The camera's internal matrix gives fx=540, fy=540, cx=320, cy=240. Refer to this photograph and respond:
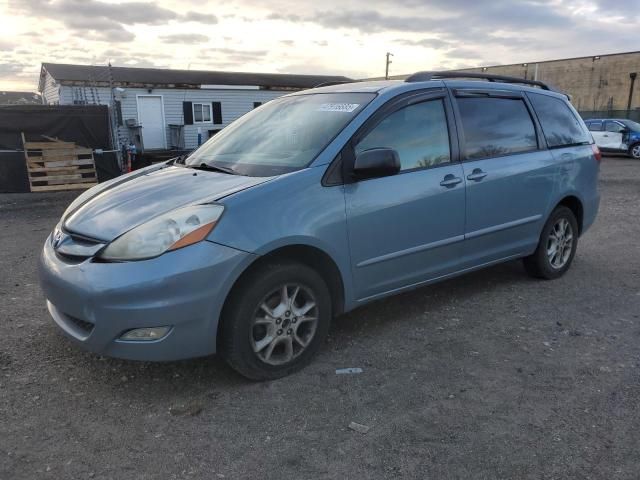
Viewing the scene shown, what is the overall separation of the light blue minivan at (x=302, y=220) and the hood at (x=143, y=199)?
1 centimetres

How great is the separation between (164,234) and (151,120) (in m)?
23.1

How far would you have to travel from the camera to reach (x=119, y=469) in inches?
97.7

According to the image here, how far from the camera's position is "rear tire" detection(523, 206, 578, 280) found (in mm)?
5055

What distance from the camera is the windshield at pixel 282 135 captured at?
3559 millimetres

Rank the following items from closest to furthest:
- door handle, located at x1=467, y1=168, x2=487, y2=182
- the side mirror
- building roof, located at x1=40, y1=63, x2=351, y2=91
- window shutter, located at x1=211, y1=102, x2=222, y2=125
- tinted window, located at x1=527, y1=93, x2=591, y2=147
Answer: the side mirror < door handle, located at x1=467, y1=168, x2=487, y2=182 < tinted window, located at x1=527, y1=93, x2=591, y2=147 < building roof, located at x1=40, y1=63, x2=351, y2=91 < window shutter, located at x1=211, y1=102, x2=222, y2=125

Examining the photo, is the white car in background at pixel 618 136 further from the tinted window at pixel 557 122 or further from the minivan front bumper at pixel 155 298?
the minivan front bumper at pixel 155 298

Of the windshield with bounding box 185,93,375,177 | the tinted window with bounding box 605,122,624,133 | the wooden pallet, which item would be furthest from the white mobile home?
the windshield with bounding box 185,93,375,177

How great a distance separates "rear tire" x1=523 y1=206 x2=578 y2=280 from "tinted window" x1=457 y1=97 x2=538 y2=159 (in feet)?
2.62

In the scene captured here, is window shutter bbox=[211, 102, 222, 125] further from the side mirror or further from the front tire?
the front tire

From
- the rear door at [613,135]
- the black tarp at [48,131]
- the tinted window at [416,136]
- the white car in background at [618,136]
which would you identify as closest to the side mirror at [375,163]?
the tinted window at [416,136]

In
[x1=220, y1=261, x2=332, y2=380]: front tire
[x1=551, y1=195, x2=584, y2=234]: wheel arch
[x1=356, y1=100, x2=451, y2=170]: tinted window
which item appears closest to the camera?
[x1=220, y1=261, x2=332, y2=380]: front tire

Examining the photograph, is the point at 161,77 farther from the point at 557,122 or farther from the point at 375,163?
the point at 375,163

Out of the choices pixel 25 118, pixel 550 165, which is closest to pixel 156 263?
pixel 550 165

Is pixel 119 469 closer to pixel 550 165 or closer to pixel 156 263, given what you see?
pixel 156 263
